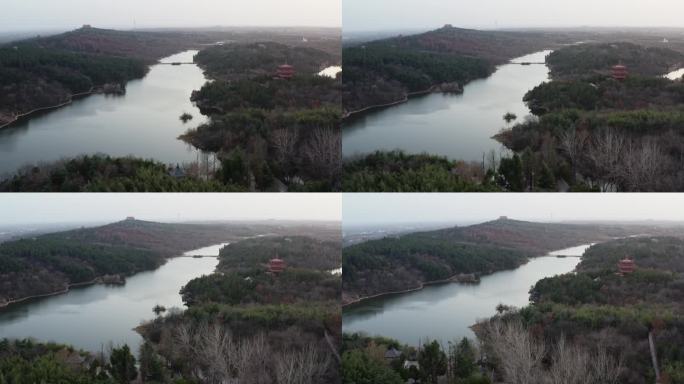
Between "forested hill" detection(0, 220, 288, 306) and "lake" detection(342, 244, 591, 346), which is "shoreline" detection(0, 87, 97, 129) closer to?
"forested hill" detection(0, 220, 288, 306)

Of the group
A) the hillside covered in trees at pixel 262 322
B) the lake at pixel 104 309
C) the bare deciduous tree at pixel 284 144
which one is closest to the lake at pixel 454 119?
the bare deciduous tree at pixel 284 144

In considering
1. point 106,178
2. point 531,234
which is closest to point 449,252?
point 531,234

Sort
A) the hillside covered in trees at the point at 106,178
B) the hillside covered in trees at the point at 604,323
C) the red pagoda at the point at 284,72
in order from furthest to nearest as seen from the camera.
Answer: the red pagoda at the point at 284,72
the hillside covered in trees at the point at 106,178
the hillside covered in trees at the point at 604,323

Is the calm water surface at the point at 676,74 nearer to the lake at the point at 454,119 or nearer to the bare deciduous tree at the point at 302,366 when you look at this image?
the lake at the point at 454,119

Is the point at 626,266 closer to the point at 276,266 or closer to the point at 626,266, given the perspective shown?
the point at 626,266

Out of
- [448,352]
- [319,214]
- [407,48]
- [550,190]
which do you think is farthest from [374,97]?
[448,352]
